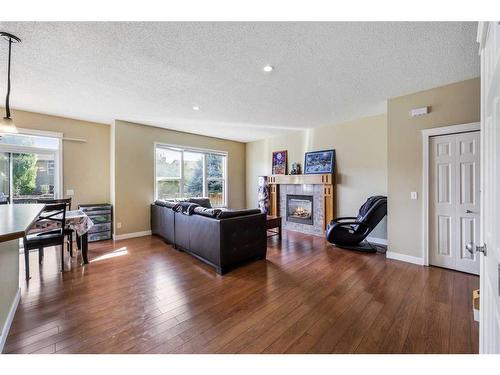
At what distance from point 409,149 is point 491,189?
8.56 ft

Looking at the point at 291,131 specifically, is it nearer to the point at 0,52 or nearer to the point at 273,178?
the point at 273,178

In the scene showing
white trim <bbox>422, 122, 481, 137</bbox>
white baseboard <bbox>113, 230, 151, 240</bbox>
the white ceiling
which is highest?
the white ceiling

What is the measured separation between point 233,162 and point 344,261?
14.9 ft

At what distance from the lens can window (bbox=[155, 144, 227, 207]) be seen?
5338 millimetres

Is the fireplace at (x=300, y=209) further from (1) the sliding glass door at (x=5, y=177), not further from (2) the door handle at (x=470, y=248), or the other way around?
(1) the sliding glass door at (x=5, y=177)

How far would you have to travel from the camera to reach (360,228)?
3811mm

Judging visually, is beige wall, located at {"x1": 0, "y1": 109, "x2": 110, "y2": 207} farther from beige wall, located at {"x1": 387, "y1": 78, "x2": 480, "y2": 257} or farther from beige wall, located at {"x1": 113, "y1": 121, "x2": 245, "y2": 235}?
beige wall, located at {"x1": 387, "y1": 78, "x2": 480, "y2": 257}

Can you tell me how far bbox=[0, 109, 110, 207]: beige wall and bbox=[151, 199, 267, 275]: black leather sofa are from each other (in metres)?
2.18

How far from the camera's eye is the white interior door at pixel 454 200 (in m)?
2.76

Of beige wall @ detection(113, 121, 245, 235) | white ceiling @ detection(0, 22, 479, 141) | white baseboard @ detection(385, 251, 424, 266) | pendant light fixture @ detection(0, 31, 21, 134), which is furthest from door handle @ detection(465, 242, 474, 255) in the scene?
beige wall @ detection(113, 121, 245, 235)

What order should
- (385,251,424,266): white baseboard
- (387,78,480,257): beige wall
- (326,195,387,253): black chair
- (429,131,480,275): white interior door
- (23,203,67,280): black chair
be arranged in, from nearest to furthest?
(23,203,67,280): black chair → (429,131,480,275): white interior door → (387,78,480,257): beige wall → (385,251,424,266): white baseboard → (326,195,387,253): black chair

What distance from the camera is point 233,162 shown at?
694 centimetres

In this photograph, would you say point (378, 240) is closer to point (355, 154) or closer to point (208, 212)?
point (355, 154)
